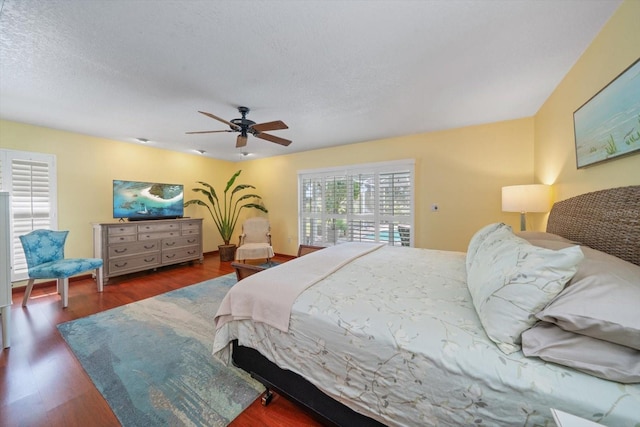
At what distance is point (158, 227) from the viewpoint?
13.4ft

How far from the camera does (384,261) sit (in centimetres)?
210

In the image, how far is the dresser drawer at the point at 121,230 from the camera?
3.52 metres

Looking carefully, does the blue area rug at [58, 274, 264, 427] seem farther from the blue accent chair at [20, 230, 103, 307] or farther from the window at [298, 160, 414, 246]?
the window at [298, 160, 414, 246]

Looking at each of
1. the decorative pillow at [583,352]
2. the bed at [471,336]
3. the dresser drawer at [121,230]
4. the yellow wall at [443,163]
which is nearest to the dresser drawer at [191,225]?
the dresser drawer at [121,230]

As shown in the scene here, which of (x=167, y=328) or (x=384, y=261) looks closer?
(x=384, y=261)

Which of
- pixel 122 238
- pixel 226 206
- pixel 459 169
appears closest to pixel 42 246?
pixel 122 238

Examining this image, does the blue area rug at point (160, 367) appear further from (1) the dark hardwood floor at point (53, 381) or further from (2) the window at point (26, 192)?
(2) the window at point (26, 192)

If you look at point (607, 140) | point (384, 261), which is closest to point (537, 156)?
point (607, 140)

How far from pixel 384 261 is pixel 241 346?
1.36m

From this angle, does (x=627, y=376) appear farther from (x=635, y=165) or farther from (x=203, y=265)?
(x=203, y=265)

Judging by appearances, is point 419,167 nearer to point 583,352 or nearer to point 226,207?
point 583,352

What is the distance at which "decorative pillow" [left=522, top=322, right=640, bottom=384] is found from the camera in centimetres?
69

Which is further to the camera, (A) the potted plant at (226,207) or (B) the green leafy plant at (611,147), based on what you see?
(A) the potted plant at (226,207)

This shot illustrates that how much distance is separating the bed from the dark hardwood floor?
0.20 metres
